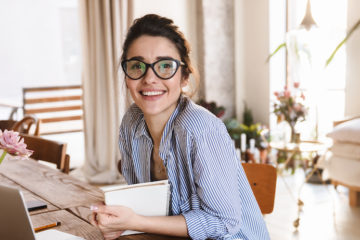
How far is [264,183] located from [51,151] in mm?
876

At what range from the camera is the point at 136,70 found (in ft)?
3.78

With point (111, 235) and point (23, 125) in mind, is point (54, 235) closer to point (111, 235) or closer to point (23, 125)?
point (111, 235)

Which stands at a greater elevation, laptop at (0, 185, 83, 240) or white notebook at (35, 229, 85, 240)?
laptop at (0, 185, 83, 240)

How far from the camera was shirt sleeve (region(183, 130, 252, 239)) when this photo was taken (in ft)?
3.33

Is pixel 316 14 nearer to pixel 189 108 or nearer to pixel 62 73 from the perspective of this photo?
pixel 189 108

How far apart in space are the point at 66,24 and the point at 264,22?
5.05 meters

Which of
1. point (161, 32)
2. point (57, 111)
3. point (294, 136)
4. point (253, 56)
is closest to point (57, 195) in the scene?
point (161, 32)

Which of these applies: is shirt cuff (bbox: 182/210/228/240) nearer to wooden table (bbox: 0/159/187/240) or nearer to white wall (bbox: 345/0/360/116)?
wooden table (bbox: 0/159/187/240)

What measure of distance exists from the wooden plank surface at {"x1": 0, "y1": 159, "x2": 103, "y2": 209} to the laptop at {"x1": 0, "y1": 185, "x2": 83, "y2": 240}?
41 cm

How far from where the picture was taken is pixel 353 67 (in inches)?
143

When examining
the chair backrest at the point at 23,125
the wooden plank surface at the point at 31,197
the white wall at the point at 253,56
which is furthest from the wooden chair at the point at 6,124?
the white wall at the point at 253,56

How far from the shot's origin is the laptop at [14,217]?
2.50ft

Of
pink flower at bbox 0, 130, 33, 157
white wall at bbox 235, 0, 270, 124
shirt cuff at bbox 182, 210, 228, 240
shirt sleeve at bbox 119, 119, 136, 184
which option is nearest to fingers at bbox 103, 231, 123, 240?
shirt cuff at bbox 182, 210, 228, 240

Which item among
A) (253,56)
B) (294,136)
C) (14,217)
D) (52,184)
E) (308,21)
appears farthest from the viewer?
(253,56)
